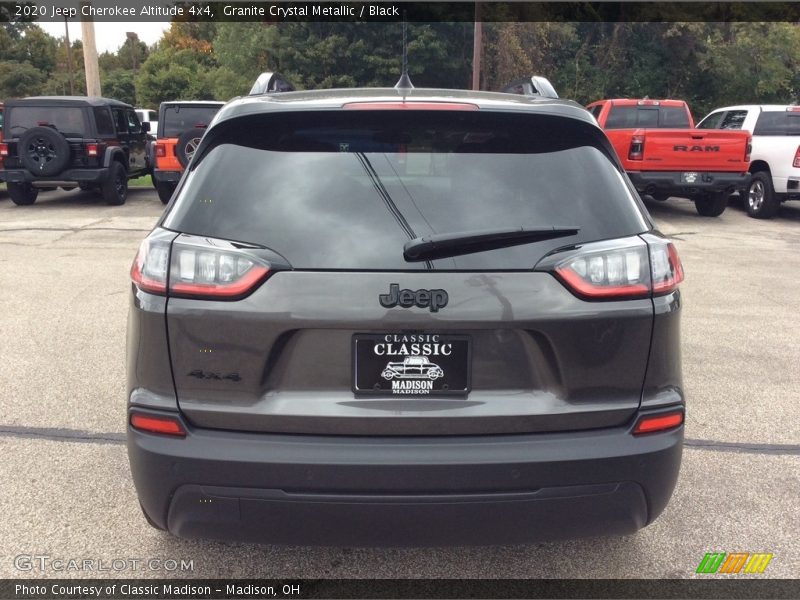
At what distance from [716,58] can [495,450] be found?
1227 inches

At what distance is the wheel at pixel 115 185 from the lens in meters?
14.4

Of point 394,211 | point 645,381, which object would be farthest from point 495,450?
point 394,211

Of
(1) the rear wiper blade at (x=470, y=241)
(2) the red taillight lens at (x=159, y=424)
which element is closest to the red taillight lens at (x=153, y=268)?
(2) the red taillight lens at (x=159, y=424)

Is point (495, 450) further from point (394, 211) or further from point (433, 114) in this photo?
point (433, 114)

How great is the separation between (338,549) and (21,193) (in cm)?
1422

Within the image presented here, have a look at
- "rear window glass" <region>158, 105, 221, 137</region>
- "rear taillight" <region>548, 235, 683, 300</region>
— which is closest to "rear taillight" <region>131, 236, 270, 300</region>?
"rear taillight" <region>548, 235, 683, 300</region>

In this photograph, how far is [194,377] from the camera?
226 centimetres

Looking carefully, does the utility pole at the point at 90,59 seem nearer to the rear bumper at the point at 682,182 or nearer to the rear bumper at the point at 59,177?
the rear bumper at the point at 59,177

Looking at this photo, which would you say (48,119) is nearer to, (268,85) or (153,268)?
(268,85)

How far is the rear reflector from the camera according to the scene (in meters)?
2.40

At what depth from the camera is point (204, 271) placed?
2227 mm

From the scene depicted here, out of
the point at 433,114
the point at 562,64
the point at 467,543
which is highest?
the point at 562,64

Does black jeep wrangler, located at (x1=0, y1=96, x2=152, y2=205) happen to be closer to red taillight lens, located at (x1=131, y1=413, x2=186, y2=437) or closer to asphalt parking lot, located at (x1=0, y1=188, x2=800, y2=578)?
asphalt parking lot, located at (x1=0, y1=188, x2=800, y2=578)

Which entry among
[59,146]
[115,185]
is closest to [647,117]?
[115,185]
